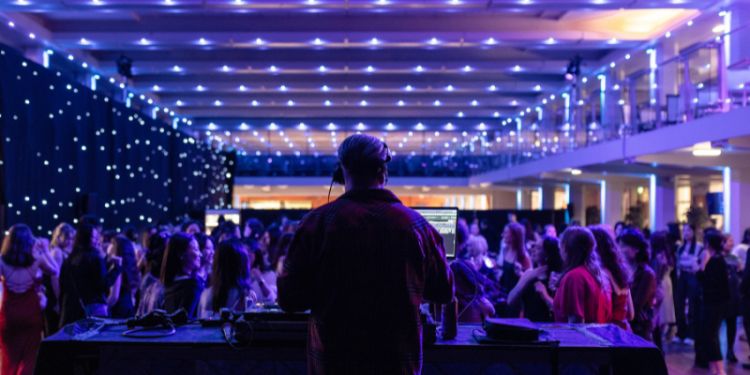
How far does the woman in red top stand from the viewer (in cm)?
447

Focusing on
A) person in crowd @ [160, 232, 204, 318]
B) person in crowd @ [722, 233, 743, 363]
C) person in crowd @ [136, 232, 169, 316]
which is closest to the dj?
person in crowd @ [160, 232, 204, 318]

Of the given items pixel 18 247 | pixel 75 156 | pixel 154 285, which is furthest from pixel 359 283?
pixel 75 156

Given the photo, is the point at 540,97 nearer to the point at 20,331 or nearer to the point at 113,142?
the point at 113,142

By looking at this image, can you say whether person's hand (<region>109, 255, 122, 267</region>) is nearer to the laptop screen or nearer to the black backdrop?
the laptop screen

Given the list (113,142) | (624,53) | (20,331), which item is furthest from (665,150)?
(113,142)

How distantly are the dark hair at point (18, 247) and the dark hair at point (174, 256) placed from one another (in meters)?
2.11

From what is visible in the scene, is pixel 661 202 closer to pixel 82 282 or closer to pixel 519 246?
pixel 519 246

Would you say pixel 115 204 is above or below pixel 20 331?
above

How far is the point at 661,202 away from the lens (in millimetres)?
16328

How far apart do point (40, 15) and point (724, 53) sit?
1070cm

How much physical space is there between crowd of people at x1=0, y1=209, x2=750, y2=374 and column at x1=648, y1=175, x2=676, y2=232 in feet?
18.0

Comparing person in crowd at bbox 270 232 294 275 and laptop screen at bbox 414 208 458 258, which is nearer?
laptop screen at bbox 414 208 458 258

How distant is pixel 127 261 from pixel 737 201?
9.33m

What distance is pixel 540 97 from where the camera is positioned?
21.5 meters
